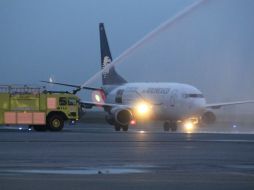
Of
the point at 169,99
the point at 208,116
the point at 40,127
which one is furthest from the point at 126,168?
the point at 208,116

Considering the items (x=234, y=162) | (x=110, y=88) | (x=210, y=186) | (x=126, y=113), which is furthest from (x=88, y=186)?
(x=110, y=88)

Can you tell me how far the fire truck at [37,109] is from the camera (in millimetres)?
55062

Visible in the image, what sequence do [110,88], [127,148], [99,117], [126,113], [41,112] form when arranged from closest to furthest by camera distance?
[127,148] → [41,112] → [126,113] → [110,88] → [99,117]

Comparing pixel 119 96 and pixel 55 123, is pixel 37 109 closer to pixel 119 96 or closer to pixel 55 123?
pixel 55 123

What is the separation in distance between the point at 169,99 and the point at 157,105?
143cm

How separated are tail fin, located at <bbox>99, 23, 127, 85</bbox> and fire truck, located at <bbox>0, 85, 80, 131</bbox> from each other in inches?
754

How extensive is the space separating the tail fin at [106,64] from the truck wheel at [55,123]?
20724 mm

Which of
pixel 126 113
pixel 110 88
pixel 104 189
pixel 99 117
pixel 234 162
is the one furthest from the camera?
pixel 99 117

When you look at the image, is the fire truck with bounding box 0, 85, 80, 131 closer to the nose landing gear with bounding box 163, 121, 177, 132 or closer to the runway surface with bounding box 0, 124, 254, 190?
the nose landing gear with bounding box 163, 121, 177, 132

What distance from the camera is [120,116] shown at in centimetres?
6494

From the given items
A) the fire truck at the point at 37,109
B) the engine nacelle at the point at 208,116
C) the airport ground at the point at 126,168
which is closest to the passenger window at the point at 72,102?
the fire truck at the point at 37,109

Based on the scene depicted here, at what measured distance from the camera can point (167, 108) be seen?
217ft

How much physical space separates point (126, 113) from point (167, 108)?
3.55m

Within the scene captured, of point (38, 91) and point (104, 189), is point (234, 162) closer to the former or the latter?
point (104, 189)
